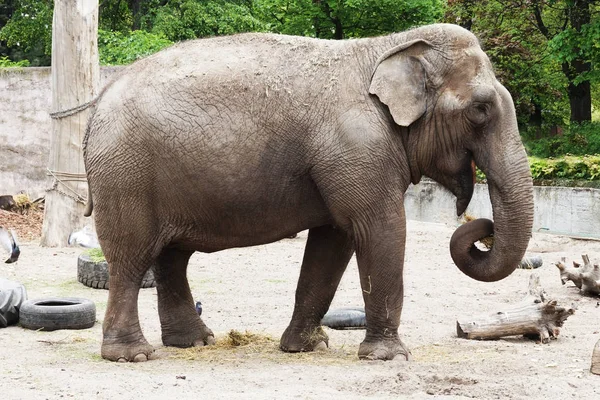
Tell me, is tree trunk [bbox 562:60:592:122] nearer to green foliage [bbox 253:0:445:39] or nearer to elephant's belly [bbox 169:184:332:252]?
green foliage [bbox 253:0:445:39]

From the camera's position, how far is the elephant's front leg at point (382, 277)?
6.71 meters

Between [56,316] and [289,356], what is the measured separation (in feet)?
7.32

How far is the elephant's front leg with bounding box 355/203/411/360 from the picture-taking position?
6707 mm

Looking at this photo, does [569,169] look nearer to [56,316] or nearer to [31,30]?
[56,316]

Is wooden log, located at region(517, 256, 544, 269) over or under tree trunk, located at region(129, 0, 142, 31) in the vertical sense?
under

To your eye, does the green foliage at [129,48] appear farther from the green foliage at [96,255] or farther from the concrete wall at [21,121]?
the green foliage at [96,255]

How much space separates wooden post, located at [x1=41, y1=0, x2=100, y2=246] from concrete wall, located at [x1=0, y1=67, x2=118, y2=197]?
13.0 ft

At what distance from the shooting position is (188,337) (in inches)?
297

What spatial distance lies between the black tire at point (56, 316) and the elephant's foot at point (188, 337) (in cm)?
104

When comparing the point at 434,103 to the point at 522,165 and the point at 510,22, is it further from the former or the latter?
the point at 510,22

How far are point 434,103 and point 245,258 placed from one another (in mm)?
6639

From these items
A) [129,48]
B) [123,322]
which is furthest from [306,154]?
[129,48]

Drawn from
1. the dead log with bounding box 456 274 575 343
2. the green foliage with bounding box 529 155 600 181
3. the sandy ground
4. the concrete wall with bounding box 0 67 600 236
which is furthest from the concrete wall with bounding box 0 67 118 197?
the dead log with bounding box 456 274 575 343

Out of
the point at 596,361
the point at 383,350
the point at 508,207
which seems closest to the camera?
the point at 596,361
